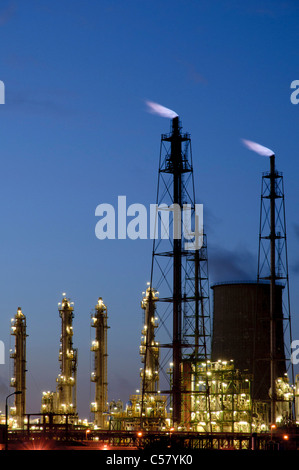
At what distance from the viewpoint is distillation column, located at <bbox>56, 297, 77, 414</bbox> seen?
9400 cm

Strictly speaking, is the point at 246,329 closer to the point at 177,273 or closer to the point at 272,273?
the point at 272,273

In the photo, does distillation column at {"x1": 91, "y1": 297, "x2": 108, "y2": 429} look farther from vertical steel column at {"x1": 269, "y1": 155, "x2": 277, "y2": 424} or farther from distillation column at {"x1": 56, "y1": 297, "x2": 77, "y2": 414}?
vertical steel column at {"x1": 269, "y1": 155, "x2": 277, "y2": 424}

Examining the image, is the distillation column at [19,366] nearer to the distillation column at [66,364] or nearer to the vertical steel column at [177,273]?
the distillation column at [66,364]

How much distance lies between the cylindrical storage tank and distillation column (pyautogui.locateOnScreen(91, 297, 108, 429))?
1384 centimetres

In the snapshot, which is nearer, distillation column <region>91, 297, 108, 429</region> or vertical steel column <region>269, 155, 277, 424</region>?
vertical steel column <region>269, 155, 277, 424</region>

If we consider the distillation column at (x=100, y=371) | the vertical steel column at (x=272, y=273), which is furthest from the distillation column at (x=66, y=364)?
the vertical steel column at (x=272, y=273)

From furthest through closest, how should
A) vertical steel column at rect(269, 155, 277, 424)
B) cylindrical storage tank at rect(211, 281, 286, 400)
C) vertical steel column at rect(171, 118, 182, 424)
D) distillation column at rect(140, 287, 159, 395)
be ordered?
distillation column at rect(140, 287, 159, 395)
cylindrical storage tank at rect(211, 281, 286, 400)
vertical steel column at rect(269, 155, 277, 424)
vertical steel column at rect(171, 118, 182, 424)

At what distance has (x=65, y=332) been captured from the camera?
95562mm

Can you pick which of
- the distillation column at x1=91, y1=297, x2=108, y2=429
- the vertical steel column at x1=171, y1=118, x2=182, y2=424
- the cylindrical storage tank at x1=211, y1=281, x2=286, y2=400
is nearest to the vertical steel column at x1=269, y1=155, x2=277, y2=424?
the vertical steel column at x1=171, y1=118, x2=182, y2=424

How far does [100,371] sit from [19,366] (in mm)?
8205

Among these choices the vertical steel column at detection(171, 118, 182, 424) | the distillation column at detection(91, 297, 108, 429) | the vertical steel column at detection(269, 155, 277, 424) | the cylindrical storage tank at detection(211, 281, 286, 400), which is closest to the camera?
the vertical steel column at detection(171, 118, 182, 424)

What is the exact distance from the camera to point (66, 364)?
9444 cm
